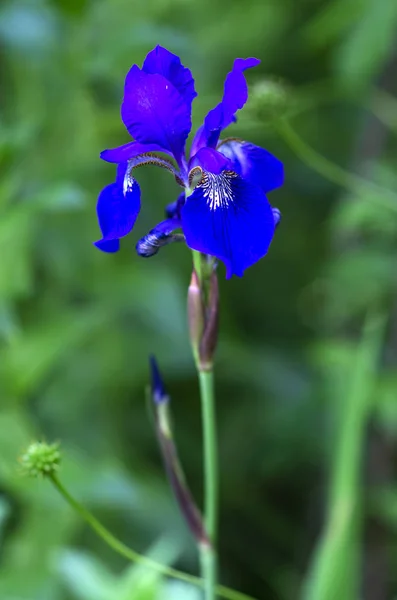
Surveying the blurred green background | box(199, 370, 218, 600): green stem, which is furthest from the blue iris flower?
the blurred green background

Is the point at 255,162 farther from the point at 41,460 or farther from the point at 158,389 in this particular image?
the point at 41,460

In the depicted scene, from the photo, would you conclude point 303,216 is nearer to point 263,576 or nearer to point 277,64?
point 277,64

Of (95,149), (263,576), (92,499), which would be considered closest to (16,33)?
(95,149)

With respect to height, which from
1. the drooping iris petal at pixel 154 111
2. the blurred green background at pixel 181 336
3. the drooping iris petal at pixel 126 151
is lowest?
the drooping iris petal at pixel 126 151

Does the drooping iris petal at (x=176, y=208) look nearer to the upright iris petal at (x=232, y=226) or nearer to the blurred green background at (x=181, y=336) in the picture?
the upright iris petal at (x=232, y=226)

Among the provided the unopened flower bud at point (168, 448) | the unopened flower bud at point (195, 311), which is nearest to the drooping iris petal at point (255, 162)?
the unopened flower bud at point (195, 311)
